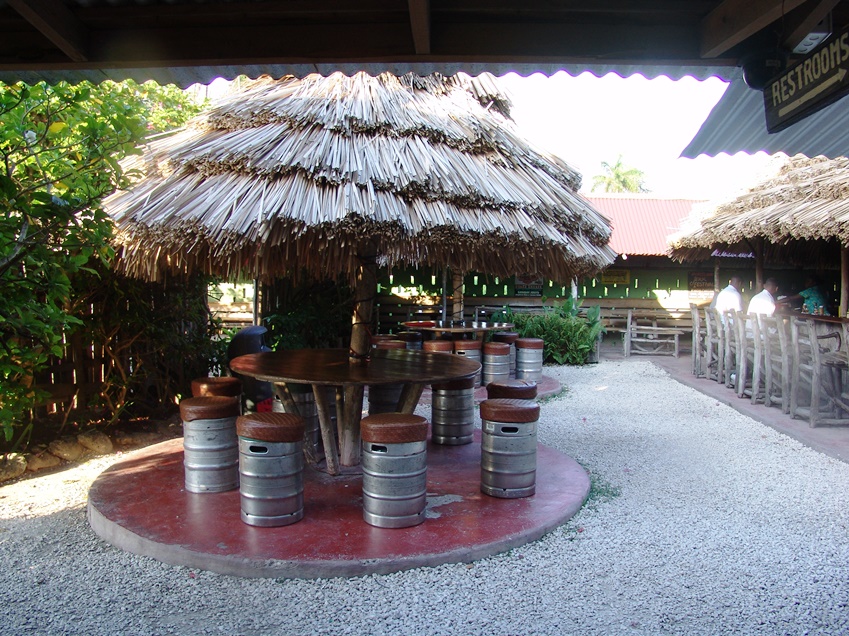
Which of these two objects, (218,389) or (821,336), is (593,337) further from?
(218,389)

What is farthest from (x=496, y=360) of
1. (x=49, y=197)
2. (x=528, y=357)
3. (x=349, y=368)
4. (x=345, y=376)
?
(x=49, y=197)

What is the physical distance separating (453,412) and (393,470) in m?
2.07

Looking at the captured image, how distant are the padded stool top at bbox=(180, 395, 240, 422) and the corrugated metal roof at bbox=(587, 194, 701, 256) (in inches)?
516

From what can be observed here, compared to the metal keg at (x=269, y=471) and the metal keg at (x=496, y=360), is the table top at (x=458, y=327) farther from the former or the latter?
the metal keg at (x=269, y=471)

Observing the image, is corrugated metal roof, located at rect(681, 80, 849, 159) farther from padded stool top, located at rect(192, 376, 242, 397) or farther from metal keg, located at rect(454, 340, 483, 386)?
metal keg, located at rect(454, 340, 483, 386)

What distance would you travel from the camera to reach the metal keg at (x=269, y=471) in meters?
3.91

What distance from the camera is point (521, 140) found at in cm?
541

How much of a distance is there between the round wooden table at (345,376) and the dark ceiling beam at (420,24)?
7.01 ft

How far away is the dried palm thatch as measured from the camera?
27.6 feet

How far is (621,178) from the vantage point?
147 ft

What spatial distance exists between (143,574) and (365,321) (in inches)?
93.4

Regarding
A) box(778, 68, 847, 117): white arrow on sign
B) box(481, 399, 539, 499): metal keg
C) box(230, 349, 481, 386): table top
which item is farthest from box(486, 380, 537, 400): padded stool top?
box(778, 68, 847, 117): white arrow on sign

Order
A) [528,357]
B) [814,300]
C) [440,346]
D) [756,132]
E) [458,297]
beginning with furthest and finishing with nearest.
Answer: [458,297] < [814,300] < [528,357] < [440,346] < [756,132]

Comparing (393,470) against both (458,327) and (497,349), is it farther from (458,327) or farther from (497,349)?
(458,327)
